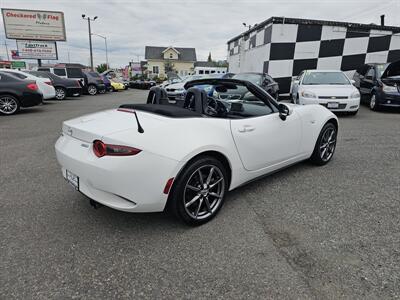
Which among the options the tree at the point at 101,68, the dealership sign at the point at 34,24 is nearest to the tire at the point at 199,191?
the dealership sign at the point at 34,24

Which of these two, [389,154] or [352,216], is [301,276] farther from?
[389,154]

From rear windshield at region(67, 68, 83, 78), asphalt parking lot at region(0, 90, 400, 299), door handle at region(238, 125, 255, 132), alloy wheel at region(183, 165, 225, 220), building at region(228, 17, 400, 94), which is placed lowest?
asphalt parking lot at region(0, 90, 400, 299)

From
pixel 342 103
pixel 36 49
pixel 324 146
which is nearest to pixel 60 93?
pixel 342 103

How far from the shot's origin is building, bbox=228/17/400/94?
37.7 feet

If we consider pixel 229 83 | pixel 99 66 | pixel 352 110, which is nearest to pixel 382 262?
pixel 229 83

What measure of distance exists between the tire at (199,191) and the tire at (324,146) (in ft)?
5.45

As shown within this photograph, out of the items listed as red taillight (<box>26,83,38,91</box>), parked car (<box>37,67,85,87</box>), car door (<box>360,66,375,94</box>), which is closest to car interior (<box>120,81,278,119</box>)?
red taillight (<box>26,83,38,91</box>)

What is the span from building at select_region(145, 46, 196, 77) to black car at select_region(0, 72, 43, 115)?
149ft

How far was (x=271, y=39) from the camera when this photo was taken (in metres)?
11.5

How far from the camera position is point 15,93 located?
24.3 feet

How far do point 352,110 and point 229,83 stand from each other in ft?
17.8

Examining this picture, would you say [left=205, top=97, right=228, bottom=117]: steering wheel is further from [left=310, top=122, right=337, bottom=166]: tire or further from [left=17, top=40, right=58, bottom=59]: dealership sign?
[left=17, top=40, right=58, bottom=59]: dealership sign

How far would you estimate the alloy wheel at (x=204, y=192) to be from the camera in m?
2.11

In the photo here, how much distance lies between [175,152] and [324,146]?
7.98 ft
